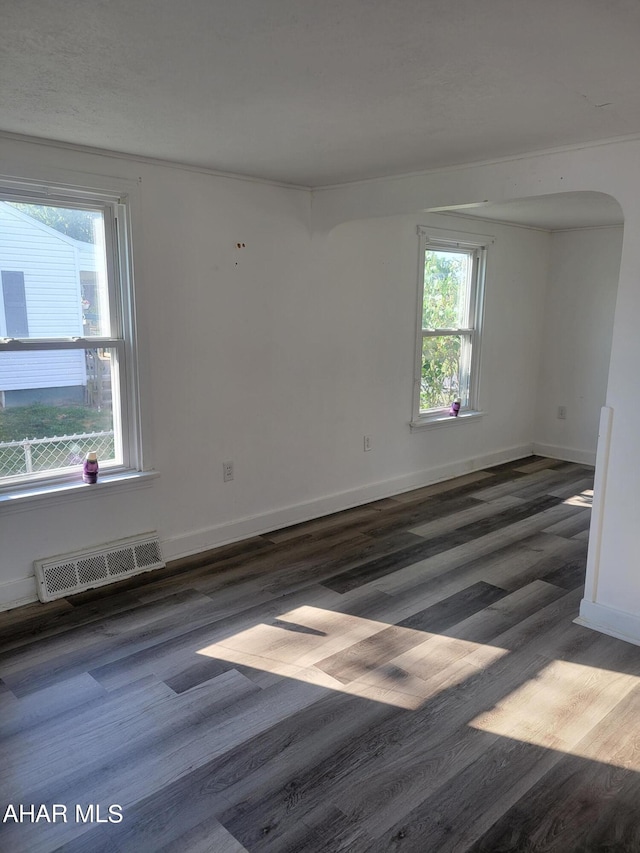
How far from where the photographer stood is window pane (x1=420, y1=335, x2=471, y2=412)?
532cm

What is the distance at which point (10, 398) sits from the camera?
3062 millimetres

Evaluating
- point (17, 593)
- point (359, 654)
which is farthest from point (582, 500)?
point (17, 593)

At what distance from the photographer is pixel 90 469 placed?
3307 millimetres

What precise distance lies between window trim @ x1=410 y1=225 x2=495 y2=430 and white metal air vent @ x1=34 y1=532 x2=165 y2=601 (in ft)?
8.10

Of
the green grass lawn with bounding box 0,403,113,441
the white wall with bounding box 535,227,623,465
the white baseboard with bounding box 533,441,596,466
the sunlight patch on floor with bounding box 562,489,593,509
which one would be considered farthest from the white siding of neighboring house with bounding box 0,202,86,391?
the white baseboard with bounding box 533,441,596,466

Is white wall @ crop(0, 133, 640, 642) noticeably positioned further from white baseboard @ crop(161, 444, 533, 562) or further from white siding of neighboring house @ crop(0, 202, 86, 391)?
white siding of neighboring house @ crop(0, 202, 86, 391)

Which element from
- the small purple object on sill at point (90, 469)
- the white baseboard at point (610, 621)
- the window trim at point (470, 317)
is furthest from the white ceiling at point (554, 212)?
the small purple object on sill at point (90, 469)

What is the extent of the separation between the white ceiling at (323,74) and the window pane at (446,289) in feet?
6.96

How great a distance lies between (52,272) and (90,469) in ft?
3.39

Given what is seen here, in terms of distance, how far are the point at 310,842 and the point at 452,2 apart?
2.27 meters

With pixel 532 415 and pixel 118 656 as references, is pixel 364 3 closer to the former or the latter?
pixel 118 656

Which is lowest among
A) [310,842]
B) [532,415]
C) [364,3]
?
[310,842]

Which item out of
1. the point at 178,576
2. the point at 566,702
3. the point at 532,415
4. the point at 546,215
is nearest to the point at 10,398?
the point at 178,576
